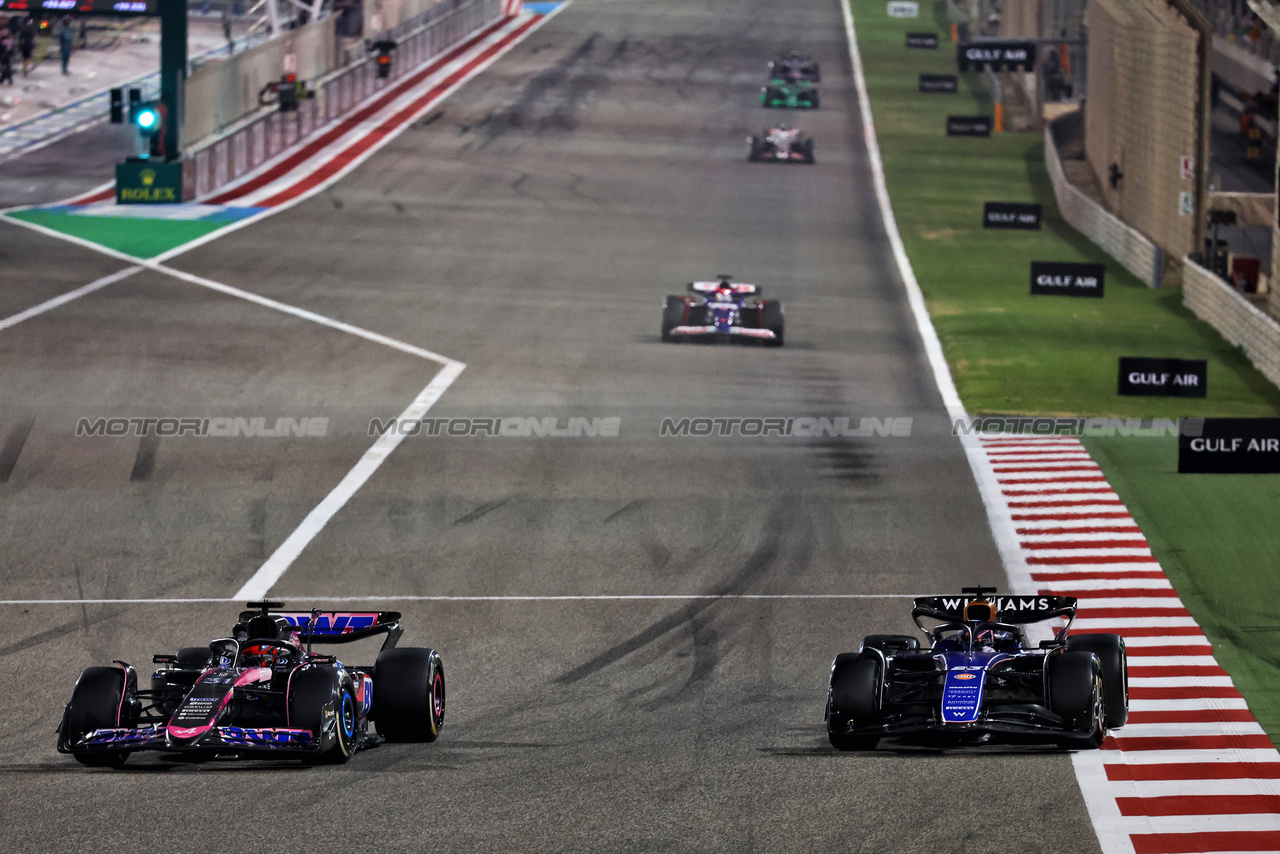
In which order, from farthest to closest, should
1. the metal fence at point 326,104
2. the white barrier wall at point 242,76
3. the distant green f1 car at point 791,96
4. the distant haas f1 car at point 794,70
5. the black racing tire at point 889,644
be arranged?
1. the distant haas f1 car at point 794,70
2. the distant green f1 car at point 791,96
3. the white barrier wall at point 242,76
4. the metal fence at point 326,104
5. the black racing tire at point 889,644

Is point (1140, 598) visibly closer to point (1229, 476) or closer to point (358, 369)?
point (1229, 476)

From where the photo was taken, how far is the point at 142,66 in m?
74.2

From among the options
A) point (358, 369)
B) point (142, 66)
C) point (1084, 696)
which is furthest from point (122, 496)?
point (142, 66)

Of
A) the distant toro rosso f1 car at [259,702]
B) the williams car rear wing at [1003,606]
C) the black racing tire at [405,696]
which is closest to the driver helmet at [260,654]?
the distant toro rosso f1 car at [259,702]

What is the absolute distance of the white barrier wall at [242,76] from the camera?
50.2 meters

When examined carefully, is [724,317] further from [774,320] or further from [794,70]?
[794,70]

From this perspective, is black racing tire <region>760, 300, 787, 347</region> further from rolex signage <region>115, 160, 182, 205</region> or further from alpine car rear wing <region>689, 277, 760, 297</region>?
rolex signage <region>115, 160, 182, 205</region>

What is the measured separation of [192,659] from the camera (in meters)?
12.9

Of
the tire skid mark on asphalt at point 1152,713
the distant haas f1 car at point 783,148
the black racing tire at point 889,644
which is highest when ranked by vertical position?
the distant haas f1 car at point 783,148

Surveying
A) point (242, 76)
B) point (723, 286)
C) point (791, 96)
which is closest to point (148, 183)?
point (242, 76)

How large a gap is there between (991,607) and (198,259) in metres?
27.1

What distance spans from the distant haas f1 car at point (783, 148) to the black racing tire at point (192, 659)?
4307 cm

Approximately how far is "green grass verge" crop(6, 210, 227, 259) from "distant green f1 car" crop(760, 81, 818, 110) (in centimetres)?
2805

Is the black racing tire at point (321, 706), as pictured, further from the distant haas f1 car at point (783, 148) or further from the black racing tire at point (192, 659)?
the distant haas f1 car at point (783, 148)
